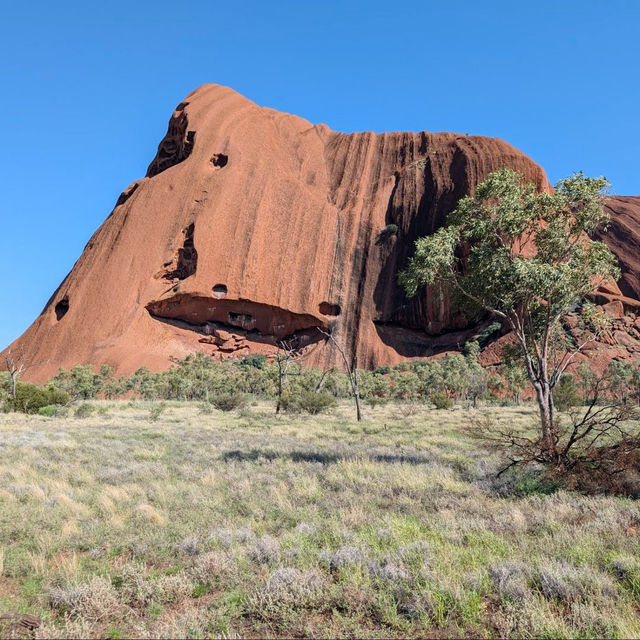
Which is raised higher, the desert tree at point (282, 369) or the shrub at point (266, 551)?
the desert tree at point (282, 369)

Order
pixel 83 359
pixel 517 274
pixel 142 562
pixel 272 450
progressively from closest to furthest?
pixel 142 562, pixel 517 274, pixel 272 450, pixel 83 359

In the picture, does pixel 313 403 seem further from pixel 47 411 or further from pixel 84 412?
pixel 47 411

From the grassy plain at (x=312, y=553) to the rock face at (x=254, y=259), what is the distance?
178ft

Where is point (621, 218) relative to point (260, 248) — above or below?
above

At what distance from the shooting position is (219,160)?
7756cm

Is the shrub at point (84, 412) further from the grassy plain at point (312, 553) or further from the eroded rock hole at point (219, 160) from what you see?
the eroded rock hole at point (219, 160)

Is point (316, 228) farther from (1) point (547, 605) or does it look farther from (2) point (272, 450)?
(1) point (547, 605)

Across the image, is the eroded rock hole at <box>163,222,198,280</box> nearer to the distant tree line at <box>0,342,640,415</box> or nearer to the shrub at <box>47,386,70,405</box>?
the distant tree line at <box>0,342,640,415</box>

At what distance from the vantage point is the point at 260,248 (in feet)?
235

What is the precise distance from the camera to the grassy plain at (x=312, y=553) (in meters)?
3.80

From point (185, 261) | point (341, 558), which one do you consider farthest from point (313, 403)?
point (185, 261)

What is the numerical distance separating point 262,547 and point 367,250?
72.4 metres

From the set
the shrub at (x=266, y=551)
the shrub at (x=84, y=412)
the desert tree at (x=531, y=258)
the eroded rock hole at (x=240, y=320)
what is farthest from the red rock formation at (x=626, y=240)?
the shrub at (x=266, y=551)

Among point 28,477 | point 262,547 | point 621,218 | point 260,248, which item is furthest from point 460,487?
point 621,218
